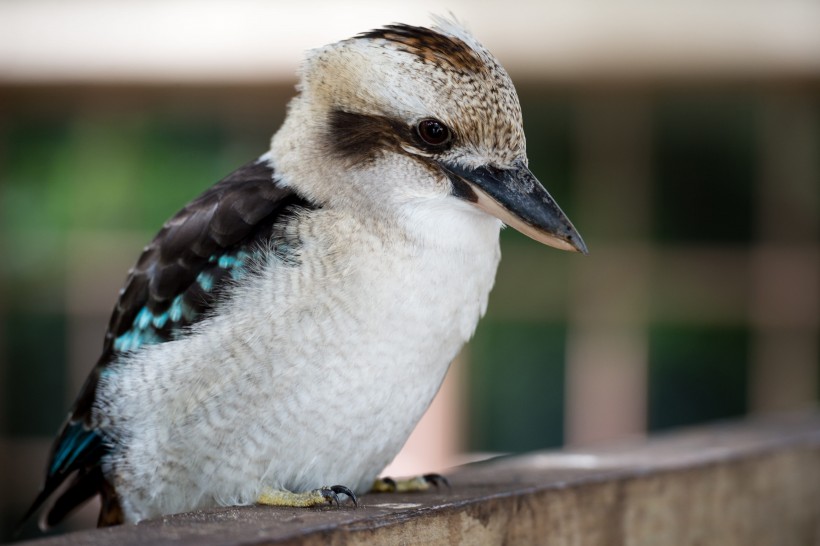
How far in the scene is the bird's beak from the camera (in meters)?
2.12

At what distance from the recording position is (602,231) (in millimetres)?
6312

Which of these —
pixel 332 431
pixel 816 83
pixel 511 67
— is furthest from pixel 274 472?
pixel 816 83

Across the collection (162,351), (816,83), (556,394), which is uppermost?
(816,83)

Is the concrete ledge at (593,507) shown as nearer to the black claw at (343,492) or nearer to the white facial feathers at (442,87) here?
the black claw at (343,492)

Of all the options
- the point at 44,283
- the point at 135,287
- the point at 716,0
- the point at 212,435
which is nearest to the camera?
the point at 212,435

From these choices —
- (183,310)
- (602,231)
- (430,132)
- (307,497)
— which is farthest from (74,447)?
(602,231)

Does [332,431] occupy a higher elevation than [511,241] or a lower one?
lower

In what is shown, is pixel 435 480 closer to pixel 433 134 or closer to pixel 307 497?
pixel 307 497

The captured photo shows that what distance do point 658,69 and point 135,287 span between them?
12.8ft

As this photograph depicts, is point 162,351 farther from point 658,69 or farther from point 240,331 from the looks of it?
point 658,69

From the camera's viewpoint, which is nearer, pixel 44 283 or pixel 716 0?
pixel 716 0

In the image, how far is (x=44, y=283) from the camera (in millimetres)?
6633

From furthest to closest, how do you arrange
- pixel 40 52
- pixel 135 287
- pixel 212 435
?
pixel 40 52, pixel 135 287, pixel 212 435

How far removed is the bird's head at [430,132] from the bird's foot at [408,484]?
53 centimetres
